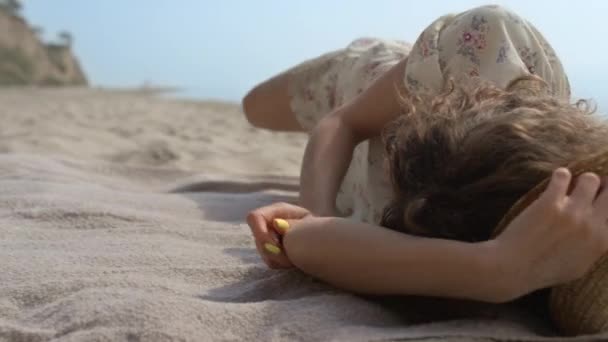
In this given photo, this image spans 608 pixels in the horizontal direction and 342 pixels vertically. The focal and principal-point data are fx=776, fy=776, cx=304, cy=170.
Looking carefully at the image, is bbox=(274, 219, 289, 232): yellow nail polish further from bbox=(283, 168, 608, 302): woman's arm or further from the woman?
bbox=(283, 168, 608, 302): woman's arm

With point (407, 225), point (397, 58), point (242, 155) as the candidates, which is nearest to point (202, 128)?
point (242, 155)

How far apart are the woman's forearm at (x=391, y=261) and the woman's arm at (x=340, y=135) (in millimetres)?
422

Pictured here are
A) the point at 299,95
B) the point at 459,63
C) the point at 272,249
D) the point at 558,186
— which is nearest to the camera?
the point at 558,186

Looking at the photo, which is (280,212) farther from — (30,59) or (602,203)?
(30,59)

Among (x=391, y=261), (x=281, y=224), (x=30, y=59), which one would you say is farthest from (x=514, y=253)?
(x=30, y=59)

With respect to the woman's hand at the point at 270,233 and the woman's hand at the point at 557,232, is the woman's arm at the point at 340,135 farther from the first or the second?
the woman's hand at the point at 557,232

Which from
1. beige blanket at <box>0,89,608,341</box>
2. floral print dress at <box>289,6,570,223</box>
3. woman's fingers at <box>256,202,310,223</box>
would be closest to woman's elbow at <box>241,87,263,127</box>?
beige blanket at <box>0,89,608,341</box>

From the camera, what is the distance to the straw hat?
97 centimetres

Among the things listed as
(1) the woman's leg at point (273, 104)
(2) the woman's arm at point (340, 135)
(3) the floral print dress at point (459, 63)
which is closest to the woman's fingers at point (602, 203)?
(3) the floral print dress at point (459, 63)

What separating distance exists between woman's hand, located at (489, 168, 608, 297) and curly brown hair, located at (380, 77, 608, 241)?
0.07m

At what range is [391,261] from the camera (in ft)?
3.41

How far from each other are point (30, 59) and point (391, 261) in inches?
650

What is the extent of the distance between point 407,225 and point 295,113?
52.1 inches

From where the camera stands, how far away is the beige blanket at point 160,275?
3.30 ft
